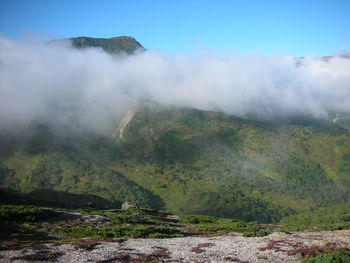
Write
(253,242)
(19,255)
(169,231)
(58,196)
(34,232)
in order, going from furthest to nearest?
1. (58,196)
2. (169,231)
3. (34,232)
4. (253,242)
5. (19,255)

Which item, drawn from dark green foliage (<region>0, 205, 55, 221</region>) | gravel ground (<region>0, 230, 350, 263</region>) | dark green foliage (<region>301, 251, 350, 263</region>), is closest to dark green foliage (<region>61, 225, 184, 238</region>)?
gravel ground (<region>0, 230, 350, 263</region>)

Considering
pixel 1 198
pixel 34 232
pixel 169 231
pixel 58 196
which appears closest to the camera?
pixel 34 232

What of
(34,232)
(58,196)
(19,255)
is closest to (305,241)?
(19,255)

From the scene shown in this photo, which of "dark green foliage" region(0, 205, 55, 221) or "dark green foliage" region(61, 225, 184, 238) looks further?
"dark green foliage" region(0, 205, 55, 221)

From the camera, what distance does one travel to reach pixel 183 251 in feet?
106

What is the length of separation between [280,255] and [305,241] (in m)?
7.02

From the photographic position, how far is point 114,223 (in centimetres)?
5425

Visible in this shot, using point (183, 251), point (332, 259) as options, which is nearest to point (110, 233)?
point (183, 251)

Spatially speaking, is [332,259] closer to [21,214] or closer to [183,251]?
[183,251]

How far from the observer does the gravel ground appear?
93.3 ft

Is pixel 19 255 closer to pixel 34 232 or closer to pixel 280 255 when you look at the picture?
pixel 34 232

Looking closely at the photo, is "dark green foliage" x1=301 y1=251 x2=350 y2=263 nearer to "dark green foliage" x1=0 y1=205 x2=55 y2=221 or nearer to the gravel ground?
the gravel ground

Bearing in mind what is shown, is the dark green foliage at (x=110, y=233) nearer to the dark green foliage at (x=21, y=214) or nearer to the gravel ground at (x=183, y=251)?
the gravel ground at (x=183, y=251)

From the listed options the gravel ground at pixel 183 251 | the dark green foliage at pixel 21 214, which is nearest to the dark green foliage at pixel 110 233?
the gravel ground at pixel 183 251
